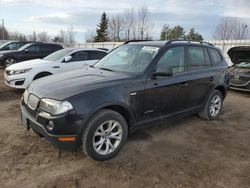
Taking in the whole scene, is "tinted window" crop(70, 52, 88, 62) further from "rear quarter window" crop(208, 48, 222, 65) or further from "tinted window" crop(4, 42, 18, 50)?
"tinted window" crop(4, 42, 18, 50)

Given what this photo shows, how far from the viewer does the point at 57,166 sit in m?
3.30

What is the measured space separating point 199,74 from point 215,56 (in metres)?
0.99

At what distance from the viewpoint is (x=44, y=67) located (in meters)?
7.33

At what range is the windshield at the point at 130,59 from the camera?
4.04m

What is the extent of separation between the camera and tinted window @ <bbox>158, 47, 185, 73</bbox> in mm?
4152

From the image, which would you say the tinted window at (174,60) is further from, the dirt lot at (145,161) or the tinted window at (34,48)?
the tinted window at (34,48)

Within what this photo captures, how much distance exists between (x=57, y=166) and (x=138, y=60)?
2.17 metres

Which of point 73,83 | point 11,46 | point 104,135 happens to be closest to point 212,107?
point 104,135

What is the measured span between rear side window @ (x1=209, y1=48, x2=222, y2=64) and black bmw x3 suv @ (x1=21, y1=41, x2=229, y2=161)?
16 cm

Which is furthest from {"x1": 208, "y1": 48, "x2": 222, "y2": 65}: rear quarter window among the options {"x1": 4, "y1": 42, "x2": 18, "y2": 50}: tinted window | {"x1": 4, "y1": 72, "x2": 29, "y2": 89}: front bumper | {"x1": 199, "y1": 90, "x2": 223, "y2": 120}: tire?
{"x1": 4, "y1": 42, "x2": 18, "y2": 50}: tinted window

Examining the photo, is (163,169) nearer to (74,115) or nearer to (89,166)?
(89,166)

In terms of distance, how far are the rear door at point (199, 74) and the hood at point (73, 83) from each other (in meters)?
1.58

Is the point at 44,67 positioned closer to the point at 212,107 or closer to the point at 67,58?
the point at 67,58

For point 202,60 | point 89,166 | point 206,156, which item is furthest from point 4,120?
point 202,60
